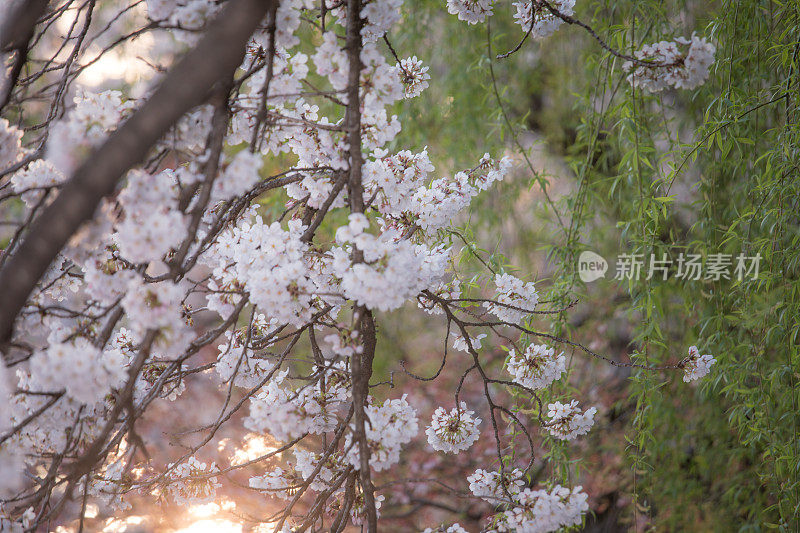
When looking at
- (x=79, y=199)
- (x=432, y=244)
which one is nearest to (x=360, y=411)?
(x=79, y=199)

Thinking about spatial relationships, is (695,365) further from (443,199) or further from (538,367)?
(443,199)

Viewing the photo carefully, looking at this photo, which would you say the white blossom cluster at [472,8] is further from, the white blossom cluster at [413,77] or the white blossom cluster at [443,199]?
the white blossom cluster at [443,199]

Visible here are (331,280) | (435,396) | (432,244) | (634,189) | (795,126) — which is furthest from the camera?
(435,396)

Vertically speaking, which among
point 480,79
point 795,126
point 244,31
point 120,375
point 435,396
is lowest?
point 120,375

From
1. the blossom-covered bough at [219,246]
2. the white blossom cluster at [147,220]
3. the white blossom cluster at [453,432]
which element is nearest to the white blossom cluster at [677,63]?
the blossom-covered bough at [219,246]

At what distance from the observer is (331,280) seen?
3.95 feet

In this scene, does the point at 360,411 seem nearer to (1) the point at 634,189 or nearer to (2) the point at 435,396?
(1) the point at 634,189

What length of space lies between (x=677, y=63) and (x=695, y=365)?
640 millimetres

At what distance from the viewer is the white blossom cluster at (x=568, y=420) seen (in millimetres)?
1325

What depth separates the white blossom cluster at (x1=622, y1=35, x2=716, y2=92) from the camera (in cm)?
118

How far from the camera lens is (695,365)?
130 cm

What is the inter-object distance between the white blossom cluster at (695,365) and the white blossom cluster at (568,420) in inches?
8.7

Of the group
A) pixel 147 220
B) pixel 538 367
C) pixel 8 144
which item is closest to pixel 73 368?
pixel 147 220

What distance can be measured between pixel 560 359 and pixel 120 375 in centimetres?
96
